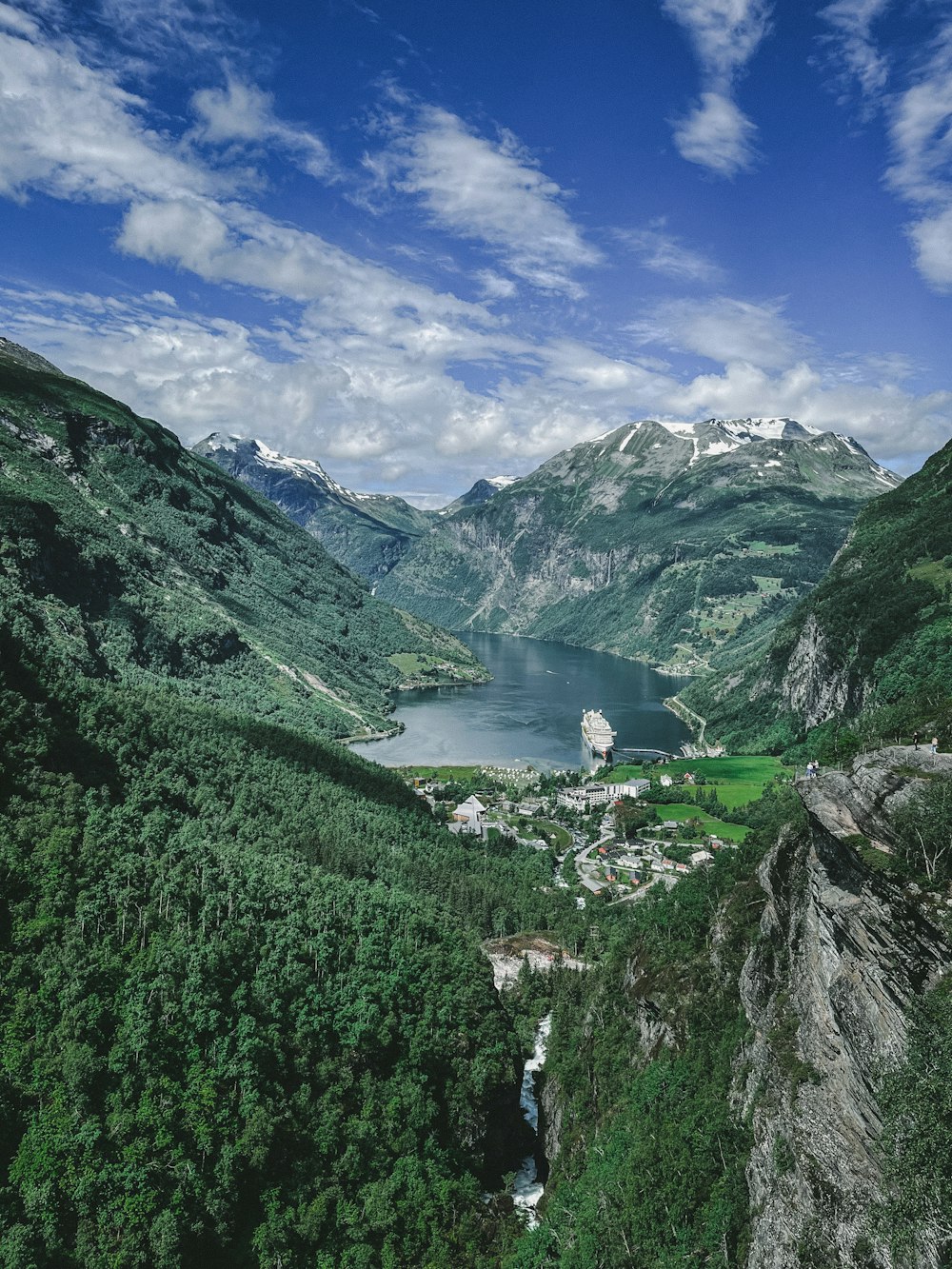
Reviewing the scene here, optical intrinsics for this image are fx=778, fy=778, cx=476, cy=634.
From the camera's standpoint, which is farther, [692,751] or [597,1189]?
[692,751]

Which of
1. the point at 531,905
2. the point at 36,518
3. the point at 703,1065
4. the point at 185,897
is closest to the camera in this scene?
the point at 703,1065

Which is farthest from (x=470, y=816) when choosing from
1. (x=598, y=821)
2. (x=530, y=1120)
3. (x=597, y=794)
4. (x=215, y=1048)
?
(x=215, y=1048)

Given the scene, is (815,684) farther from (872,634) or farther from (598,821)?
(598,821)

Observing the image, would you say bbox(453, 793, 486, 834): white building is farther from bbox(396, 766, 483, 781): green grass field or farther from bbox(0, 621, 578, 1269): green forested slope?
bbox(0, 621, 578, 1269): green forested slope

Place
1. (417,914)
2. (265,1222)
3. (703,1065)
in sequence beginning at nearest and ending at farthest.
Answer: (703,1065) → (265,1222) → (417,914)

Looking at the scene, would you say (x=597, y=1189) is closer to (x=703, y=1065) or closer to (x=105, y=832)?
(x=703, y=1065)

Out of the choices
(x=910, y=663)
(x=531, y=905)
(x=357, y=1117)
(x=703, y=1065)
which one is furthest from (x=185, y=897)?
(x=910, y=663)
